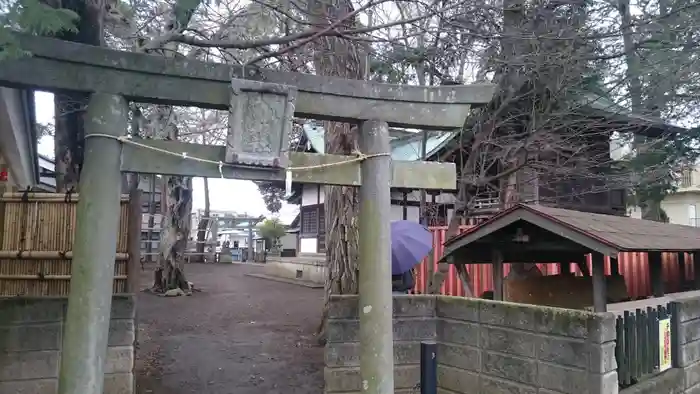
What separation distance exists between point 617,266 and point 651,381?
3.70m

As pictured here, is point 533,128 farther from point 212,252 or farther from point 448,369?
point 212,252

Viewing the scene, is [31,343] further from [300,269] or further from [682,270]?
[300,269]

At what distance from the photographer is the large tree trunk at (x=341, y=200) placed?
25.8 feet

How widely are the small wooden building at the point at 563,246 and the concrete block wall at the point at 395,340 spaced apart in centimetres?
122

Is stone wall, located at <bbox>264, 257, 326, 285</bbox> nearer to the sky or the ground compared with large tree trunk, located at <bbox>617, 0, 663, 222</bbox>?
nearer to the ground

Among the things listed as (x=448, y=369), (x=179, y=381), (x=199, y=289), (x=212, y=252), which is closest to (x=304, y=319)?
(x=179, y=381)

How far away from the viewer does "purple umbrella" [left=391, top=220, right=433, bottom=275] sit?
809cm

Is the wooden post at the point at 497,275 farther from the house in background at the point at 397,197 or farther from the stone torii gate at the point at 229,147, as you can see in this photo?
the house in background at the point at 397,197

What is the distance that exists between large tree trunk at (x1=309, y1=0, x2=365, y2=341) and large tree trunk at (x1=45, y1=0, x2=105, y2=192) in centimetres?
298

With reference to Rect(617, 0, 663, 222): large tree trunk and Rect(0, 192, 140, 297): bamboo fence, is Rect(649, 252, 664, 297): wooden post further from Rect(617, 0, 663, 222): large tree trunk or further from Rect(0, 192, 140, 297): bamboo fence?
Rect(0, 192, 140, 297): bamboo fence

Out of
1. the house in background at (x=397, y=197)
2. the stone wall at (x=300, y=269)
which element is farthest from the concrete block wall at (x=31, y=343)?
the stone wall at (x=300, y=269)

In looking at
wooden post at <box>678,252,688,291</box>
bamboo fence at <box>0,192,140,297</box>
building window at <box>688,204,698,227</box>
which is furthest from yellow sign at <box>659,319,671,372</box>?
building window at <box>688,204,698,227</box>

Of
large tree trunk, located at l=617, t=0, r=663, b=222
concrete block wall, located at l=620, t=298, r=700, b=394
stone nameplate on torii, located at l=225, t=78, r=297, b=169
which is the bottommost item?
concrete block wall, located at l=620, t=298, r=700, b=394

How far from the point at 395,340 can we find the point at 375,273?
5.36 ft
